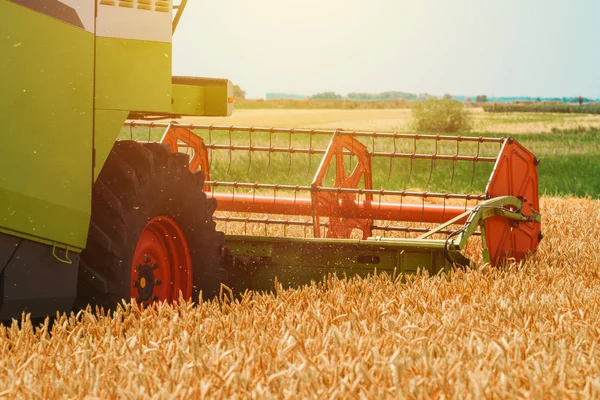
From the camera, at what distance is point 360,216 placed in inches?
298

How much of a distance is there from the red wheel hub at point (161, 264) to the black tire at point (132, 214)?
0.04 metres

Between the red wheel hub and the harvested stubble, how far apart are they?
0.31m

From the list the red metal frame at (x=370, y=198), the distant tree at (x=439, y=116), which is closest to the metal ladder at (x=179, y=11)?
the red metal frame at (x=370, y=198)

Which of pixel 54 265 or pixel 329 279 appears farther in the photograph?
pixel 329 279

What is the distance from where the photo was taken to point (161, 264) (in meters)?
4.88

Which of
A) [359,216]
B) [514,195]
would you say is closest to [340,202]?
[359,216]

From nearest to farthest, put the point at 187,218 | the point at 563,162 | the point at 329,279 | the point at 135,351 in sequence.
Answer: the point at 135,351 < the point at 187,218 < the point at 329,279 < the point at 563,162

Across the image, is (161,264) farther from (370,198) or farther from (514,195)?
(370,198)

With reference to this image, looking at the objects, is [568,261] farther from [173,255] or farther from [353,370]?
[353,370]

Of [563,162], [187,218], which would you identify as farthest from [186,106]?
[563,162]

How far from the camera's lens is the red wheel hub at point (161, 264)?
15.3 feet

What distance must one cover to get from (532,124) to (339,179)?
36919 millimetres

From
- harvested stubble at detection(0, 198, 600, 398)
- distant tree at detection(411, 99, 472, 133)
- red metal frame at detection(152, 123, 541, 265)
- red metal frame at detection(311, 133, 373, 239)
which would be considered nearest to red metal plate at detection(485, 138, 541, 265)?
red metal frame at detection(152, 123, 541, 265)

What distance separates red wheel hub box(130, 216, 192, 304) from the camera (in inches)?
183
